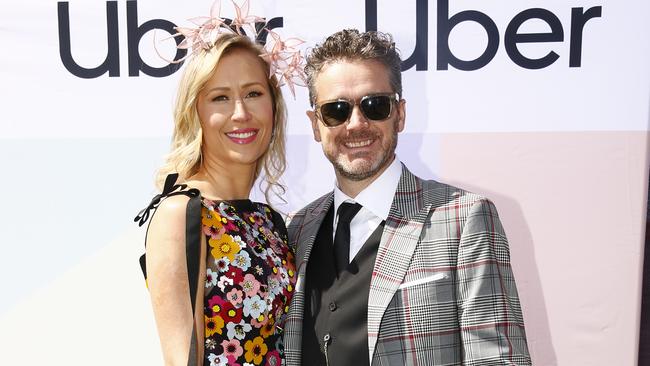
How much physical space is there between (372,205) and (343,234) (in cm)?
13

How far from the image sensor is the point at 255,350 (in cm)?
184

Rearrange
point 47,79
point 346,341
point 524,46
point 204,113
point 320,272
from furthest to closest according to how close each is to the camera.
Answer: point 47,79 < point 524,46 < point 204,113 < point 320,272 < point 346,341

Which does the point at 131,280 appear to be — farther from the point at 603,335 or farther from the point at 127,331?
the point at 603,335

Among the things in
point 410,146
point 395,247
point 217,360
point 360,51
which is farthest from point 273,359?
point 410,146

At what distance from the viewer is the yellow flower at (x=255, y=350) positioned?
1827mm

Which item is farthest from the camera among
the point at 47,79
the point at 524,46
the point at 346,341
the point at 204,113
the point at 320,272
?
the point at 47,79

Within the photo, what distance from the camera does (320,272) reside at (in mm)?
1849

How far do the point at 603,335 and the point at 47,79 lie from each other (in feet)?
9.80

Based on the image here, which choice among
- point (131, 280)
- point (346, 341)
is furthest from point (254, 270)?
point (131, 280)

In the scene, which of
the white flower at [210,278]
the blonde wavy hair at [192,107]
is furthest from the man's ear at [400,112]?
the white flower at [210,278]

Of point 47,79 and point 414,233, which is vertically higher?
point 47,79

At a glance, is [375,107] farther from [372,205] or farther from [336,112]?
[372,205]

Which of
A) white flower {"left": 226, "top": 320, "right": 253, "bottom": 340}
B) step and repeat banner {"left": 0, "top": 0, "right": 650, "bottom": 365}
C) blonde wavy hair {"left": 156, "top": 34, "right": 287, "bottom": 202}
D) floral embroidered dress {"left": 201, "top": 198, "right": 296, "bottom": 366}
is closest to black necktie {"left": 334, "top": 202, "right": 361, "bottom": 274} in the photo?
floral embroidered dress {"left": 201, "top": 198, "right": 296, "bottom": 366}

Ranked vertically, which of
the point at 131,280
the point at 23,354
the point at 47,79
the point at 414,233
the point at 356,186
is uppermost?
the point at 47,79
